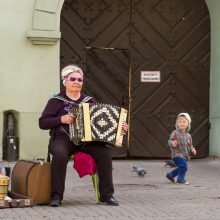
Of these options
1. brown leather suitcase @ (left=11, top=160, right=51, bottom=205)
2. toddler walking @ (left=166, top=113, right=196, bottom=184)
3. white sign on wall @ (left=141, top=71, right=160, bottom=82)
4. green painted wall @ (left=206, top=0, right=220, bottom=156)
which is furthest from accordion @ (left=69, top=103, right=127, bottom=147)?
green painted wall @ (left=206, top=0, right=220, bottom=156)

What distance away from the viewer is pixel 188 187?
992 centimetres

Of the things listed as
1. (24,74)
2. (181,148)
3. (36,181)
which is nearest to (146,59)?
(24,74)

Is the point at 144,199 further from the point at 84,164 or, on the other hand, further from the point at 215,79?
the point at 215,79

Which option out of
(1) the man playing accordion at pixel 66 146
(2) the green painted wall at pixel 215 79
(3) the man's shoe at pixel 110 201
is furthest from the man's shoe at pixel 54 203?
(2) the green painted wall at pixel 215 79

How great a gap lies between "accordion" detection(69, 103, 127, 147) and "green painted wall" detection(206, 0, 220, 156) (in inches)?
212

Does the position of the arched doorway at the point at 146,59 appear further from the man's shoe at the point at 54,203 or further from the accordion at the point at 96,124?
the man's shoe at the point at 54,203

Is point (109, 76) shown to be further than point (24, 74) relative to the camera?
Yes

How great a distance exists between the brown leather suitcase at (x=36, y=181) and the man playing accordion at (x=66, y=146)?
0.24 feet

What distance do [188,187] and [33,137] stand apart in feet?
10.4

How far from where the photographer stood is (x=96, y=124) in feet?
26.1

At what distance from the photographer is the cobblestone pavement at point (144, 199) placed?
743cm

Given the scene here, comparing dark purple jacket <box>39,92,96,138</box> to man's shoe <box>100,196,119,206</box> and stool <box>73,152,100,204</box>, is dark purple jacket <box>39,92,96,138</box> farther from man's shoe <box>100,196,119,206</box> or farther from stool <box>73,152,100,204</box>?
man's shoe <box>100,196,119,206</box>

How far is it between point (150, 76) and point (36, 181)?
5.51 meters

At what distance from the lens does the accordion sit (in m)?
7.90
